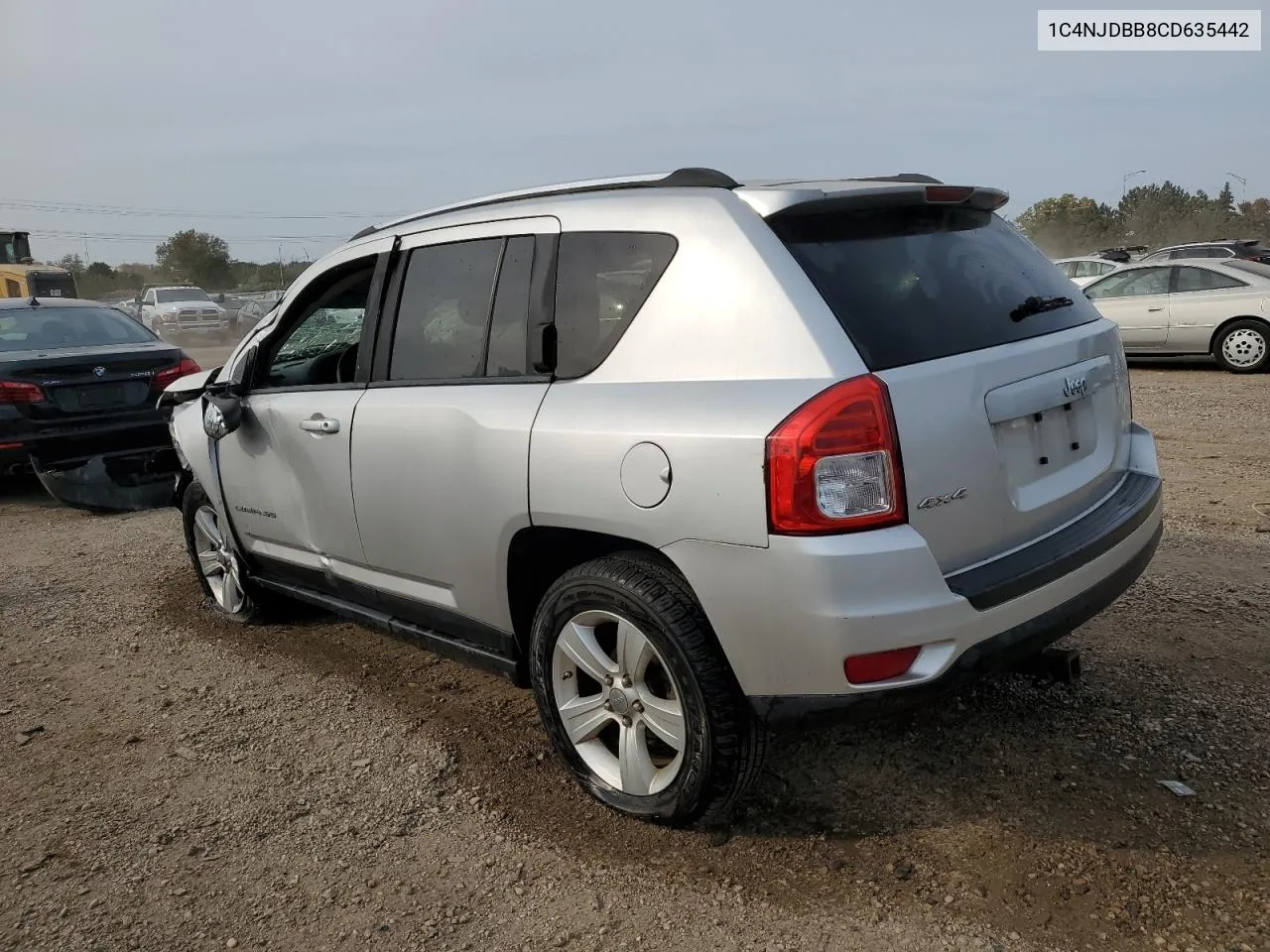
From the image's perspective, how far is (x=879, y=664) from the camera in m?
2.41

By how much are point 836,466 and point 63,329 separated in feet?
26.4

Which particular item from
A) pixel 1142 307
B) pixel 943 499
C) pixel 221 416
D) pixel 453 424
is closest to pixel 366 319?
pixel 453 424

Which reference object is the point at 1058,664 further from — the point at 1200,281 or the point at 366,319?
the point at 1200,281

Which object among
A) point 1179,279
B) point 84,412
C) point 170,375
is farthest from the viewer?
point 1179,279

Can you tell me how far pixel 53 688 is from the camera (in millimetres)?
4301

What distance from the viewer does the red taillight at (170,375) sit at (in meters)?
7.99

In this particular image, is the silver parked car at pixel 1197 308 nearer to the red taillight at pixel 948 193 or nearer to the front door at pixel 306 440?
the red taillight at pixel 948 193

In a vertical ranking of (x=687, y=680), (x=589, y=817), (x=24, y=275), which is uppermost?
(x=24, y=275)

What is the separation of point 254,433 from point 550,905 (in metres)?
2.47

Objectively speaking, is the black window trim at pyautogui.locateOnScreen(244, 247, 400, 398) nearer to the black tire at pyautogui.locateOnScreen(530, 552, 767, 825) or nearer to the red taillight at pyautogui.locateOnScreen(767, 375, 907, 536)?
the black tire at pyautogui.locateOnScreen(530, 552, 767, 825)

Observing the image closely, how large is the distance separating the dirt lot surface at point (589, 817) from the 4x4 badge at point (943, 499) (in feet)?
3.32

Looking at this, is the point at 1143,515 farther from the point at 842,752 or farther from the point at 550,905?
the point at 550,905

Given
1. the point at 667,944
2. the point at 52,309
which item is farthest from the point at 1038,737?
the point at 52,309

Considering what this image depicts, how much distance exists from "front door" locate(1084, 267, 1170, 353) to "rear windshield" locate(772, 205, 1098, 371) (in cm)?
1069
